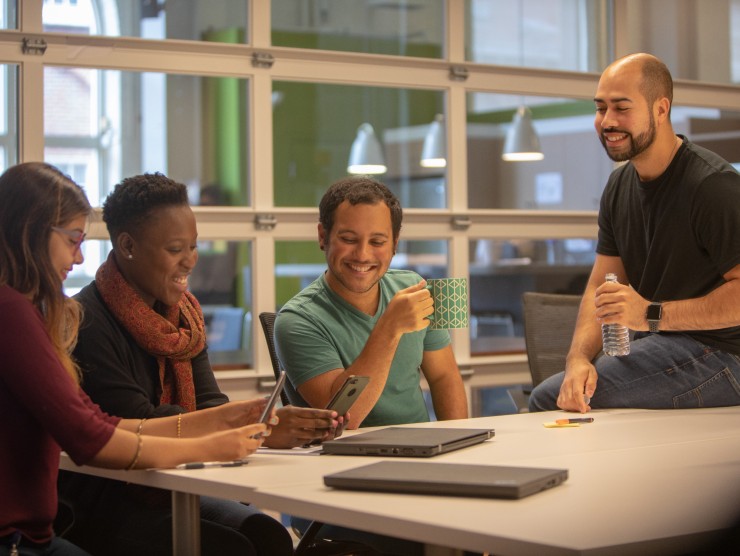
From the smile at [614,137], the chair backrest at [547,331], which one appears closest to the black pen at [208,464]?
the smile at [614,137]

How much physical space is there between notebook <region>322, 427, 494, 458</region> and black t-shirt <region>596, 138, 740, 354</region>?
40.5 inches

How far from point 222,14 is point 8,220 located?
10.3 feet

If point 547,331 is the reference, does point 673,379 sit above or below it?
below

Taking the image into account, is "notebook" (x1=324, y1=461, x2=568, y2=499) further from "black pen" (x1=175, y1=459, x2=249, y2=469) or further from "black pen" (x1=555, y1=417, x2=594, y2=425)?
"black pen" (x1=555, y1=417, x2=594, y2=425)

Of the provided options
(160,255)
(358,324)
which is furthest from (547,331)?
(160,255)

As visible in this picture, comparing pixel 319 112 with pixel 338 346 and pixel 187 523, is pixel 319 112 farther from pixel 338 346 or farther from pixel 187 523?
pixel 187 523

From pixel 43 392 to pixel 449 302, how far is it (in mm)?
1022

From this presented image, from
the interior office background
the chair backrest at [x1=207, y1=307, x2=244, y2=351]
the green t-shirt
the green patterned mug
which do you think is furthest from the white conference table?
the chair backrest at [x1=207, y1=307, x2=244, y2=351]

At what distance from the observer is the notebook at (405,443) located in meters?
1.85

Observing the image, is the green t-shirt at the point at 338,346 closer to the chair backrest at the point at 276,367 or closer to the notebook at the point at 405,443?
the chair backrest at the point at 276,367

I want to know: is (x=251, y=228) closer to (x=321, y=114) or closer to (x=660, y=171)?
(x=321, y=114)

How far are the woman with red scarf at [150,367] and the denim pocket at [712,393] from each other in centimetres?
110

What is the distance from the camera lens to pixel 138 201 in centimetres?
237

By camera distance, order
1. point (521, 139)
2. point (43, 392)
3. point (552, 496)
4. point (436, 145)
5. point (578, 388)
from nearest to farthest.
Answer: point (552, 496), point (43, 392), point (578, 388), point (436, 145), point (521, 139)
